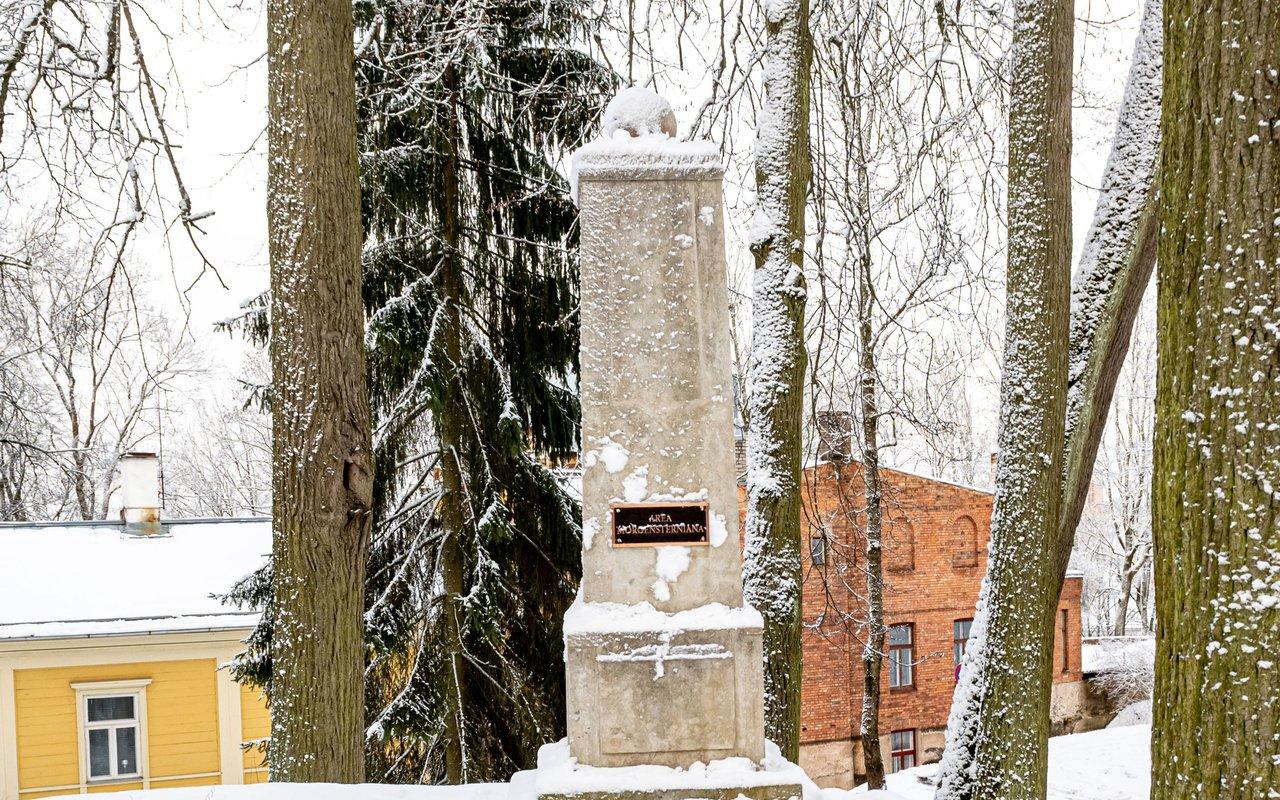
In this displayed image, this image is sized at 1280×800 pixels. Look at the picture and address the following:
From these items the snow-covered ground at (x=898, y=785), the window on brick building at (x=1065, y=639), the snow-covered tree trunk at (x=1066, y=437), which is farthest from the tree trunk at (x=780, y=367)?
the window on brick building at (x=1065, y=639)

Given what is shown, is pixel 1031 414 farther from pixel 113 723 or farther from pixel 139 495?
pixel 139 495

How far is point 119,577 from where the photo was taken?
43.8ft

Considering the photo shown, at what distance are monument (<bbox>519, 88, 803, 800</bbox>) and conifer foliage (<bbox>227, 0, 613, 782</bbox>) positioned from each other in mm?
3821

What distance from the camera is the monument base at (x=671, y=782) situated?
3.69 metres

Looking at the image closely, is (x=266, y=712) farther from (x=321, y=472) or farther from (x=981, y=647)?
(x=981, y=647)

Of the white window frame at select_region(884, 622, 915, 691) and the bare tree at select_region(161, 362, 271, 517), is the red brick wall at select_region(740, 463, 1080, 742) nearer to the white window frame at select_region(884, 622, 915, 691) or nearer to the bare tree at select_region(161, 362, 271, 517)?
the white window frame at select_region(884, 622, 915, 691)

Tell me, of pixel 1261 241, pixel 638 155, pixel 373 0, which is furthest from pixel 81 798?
pixel 373 0

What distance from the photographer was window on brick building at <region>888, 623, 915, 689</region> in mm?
20266

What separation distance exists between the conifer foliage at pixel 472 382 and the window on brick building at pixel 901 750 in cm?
1444

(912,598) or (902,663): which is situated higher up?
(912,598)

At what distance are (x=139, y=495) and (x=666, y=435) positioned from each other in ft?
46.2

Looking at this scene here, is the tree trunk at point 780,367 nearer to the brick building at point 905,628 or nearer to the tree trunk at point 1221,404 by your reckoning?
the tree trunk at point 1221,404

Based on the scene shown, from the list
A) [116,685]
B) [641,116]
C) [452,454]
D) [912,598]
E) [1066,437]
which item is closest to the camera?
[641,116]

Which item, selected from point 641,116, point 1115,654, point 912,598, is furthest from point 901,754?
point 641,116
